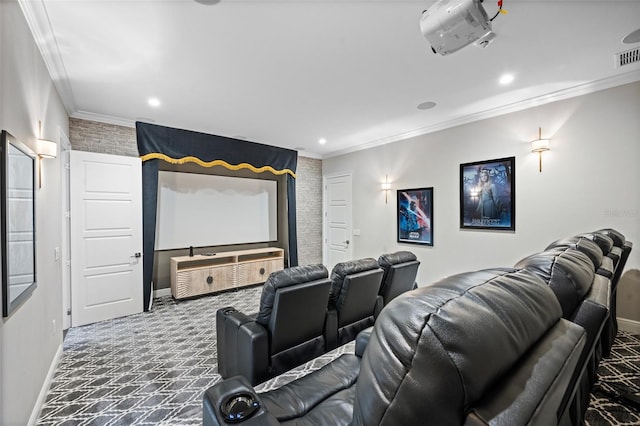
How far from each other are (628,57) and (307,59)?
3053 mm

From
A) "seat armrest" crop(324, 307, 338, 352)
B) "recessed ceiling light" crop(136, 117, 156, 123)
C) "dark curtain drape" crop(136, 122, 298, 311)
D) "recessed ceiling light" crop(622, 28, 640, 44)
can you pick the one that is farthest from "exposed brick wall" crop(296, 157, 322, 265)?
"recessed ceiling light" crop(622, 28, 640, 44)

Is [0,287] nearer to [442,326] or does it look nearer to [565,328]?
[442,326]

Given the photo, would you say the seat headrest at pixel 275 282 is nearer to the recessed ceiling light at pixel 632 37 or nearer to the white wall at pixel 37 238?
the white wall at pixel 37 238

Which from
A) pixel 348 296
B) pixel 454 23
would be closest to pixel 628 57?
pixel 454 23

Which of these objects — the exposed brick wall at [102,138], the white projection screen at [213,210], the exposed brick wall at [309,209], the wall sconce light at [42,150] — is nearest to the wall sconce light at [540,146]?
the exposed brick wall at [309,209]

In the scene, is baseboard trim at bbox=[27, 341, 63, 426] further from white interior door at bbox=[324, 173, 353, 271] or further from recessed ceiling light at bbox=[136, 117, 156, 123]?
white interior door at bbox=[324, 173, 353, 271]

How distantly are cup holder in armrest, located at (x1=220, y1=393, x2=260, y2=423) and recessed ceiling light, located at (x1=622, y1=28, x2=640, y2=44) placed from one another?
12.7 ft

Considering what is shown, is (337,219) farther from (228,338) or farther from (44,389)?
(44,389)

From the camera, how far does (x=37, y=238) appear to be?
2209 mm

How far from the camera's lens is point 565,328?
75 cm

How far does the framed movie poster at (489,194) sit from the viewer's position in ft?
12.9

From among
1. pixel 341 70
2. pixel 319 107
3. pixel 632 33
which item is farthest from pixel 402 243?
pixel 632 33

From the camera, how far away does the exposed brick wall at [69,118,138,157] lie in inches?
157

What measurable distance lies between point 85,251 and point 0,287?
2622 mm
